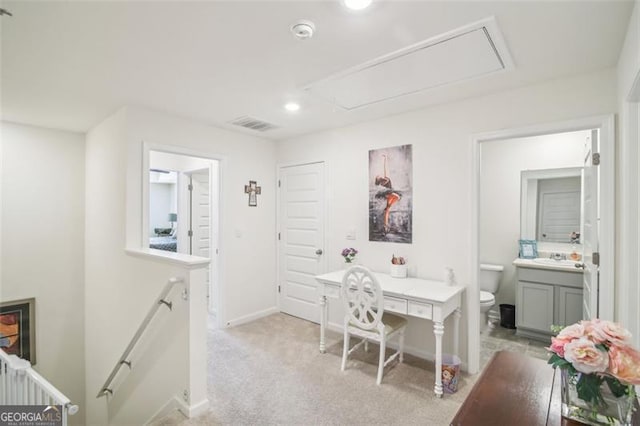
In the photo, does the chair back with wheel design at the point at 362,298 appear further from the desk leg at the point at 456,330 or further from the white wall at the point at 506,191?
the white wall at the point at 506,191

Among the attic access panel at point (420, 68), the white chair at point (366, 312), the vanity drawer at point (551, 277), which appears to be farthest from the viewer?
the vanity drawer at point (551, 277)

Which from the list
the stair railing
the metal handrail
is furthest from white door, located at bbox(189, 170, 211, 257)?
the stair railing

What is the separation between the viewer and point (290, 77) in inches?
98.9

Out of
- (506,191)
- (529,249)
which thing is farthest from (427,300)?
(506,191)

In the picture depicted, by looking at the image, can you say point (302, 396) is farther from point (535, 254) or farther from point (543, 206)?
point (543, 206)

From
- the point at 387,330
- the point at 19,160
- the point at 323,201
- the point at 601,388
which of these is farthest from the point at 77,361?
the point at 601,388

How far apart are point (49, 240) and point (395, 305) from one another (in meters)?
4.36

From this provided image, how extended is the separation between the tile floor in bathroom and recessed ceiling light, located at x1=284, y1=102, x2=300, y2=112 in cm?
310

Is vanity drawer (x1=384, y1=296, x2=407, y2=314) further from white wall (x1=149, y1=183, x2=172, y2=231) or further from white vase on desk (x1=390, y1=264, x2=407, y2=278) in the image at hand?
white wall (x1=149, y1=183, x2=172, y2=231)

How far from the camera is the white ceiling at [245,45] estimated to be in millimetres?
1688

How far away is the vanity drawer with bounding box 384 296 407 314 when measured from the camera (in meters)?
2.72

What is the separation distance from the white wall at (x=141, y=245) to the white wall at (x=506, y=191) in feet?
9.89

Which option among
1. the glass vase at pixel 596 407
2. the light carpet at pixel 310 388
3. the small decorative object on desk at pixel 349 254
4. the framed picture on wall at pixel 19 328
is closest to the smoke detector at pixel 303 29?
the glass vase at pixel 596 407

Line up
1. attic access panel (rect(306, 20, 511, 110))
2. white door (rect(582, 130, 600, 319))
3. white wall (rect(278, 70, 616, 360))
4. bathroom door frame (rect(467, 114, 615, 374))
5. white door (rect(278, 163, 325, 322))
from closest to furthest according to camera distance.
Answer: attic access panel (rect(306, 20, 511, 110)), bathroom door frame (rect(467, 114, 615, 374)), white door (rect(582, 130, 600, 319)), white wall (rect(278, 70, 616, 360)), white door (rect(278, 163, 325, 322))
